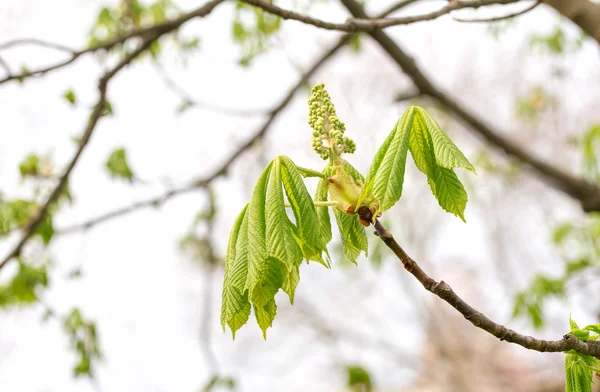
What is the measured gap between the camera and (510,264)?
6.78 metres

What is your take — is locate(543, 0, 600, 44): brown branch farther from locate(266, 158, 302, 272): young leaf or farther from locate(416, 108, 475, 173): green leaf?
locate(266, 158, 302, 272): young leaf

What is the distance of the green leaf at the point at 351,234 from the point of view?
73cm

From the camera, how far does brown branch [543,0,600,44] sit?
4.47 feet

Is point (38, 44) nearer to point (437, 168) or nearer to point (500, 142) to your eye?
point (437, 168)

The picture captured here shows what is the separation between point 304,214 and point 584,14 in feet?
3.39

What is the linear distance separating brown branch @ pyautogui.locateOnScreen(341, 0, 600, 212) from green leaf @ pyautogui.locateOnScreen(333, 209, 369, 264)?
1.28 m

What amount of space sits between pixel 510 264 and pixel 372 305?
1638 mm

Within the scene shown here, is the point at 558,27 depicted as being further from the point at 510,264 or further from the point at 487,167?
the point at 510,264

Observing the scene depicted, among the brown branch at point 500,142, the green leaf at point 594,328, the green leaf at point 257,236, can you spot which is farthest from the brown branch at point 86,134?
the green leaf at point 594,328

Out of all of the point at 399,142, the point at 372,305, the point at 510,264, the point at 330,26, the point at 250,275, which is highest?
the point at 510,264

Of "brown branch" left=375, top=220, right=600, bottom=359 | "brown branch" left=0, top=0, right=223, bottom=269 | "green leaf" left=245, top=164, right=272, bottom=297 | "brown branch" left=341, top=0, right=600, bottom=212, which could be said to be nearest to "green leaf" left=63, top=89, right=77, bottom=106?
"brown branch" left=0, top=0, right=223, bottom=269

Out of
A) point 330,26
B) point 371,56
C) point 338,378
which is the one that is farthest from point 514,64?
point 330,26

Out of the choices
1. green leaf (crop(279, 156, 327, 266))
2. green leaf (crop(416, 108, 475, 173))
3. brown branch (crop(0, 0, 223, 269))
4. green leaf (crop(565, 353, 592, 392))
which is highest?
brown branch (crop(0, 0, 223, 269))

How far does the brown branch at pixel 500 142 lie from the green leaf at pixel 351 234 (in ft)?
4.21
